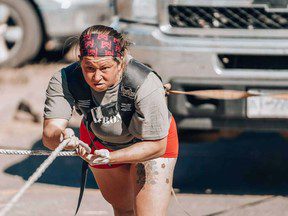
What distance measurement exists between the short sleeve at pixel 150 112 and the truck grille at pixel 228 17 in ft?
6.77

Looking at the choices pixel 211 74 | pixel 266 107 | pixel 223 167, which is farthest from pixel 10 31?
pixel 266 107

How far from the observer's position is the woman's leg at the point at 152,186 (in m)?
4.62

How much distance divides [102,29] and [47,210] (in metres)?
2.16

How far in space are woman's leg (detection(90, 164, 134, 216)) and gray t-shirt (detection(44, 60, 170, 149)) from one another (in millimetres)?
223

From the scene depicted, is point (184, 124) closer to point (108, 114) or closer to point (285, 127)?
point (285, 127)

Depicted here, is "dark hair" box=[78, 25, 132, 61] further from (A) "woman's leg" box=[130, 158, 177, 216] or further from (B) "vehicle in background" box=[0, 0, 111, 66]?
(B) "vehicle in background" box=[0, 0, 111, 66]

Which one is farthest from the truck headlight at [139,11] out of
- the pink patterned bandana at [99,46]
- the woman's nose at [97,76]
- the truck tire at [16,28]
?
the truck tire at [16,28]

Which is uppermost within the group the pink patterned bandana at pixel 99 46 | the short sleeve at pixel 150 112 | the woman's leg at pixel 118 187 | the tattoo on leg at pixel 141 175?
the pink patterned bandana at pixel 99 46

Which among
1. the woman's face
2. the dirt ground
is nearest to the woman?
the woman's face

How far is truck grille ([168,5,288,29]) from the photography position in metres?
6.46

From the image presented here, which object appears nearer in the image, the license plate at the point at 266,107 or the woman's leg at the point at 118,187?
the woman's leg at the point at 118,187

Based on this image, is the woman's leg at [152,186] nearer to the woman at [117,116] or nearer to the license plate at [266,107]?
the woman at [117,116]

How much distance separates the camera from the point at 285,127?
21.1 ft

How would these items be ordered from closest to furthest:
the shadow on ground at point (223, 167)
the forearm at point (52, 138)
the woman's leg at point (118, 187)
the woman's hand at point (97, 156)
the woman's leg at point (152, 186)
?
→ the woman's hand at point (97, 156), the forearm at point (52, 138), the woman's leg at point (152, 186), the woman's leg at point (118, 187), the shadow on ground at point (223, 167)
